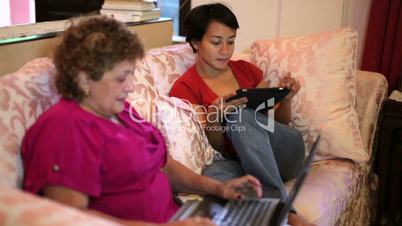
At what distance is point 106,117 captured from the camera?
1146 millimetres

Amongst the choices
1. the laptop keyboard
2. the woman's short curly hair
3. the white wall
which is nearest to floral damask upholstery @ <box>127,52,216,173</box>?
the laptop keyboard

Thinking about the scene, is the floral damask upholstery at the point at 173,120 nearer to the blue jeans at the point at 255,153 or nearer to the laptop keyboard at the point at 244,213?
the blue jeans at the point at 255,153

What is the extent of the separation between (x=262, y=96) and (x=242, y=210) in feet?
1.65

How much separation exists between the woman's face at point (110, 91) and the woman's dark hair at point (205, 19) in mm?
787

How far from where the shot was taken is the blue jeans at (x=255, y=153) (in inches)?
58.9

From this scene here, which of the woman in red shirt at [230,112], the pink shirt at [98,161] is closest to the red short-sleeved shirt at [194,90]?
the woman in red shirt at [230,112]

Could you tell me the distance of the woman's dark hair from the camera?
1.85 meters

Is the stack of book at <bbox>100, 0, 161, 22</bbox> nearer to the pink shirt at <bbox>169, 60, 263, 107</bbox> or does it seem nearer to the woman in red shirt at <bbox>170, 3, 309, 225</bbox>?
the woman in red shirt at <bbox>170, 3, 309, 225</bbox>

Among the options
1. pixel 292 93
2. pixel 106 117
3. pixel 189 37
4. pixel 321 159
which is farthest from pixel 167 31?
pixel 106 117

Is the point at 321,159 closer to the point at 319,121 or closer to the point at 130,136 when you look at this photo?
the point at 319,121

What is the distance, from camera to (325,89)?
191 centimetres

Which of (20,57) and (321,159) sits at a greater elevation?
(20,57)

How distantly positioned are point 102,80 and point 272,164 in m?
0.69

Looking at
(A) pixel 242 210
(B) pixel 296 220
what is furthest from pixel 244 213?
(B) pixel 296 220
